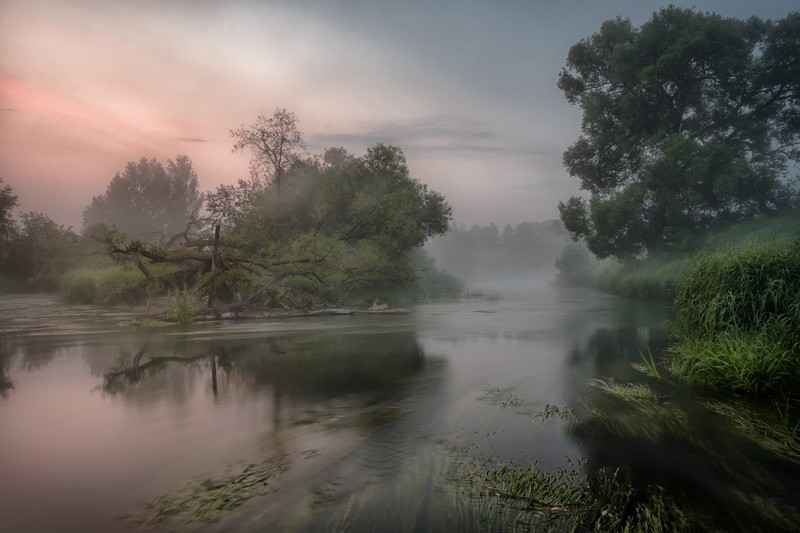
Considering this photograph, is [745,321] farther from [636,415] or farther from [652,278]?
[652,278]

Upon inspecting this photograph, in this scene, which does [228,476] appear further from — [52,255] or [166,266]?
[52,255]

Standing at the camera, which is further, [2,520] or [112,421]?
[112,421]

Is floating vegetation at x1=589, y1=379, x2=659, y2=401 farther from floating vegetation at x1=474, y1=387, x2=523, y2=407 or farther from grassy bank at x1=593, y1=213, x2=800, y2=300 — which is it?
grassy bank at x1=593, y1=213, x2=800, y2=300

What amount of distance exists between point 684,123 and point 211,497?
3962 centimetres

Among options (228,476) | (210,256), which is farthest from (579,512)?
(210,256)

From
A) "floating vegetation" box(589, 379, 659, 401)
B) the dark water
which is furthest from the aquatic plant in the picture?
"floating vegetation" box(589, 379, 659, 401)

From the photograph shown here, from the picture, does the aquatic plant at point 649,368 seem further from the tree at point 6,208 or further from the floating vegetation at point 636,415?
the tree at point 6,208

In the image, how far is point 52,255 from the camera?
33.4m

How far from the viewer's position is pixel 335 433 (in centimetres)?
531

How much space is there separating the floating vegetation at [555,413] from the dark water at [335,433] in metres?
0.12

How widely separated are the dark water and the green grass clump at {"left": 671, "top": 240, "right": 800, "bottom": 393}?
887 mm

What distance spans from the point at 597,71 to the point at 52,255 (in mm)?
45159

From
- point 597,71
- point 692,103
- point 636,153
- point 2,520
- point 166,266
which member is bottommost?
point 2,520

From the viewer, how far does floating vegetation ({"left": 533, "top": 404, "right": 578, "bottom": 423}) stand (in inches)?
232
